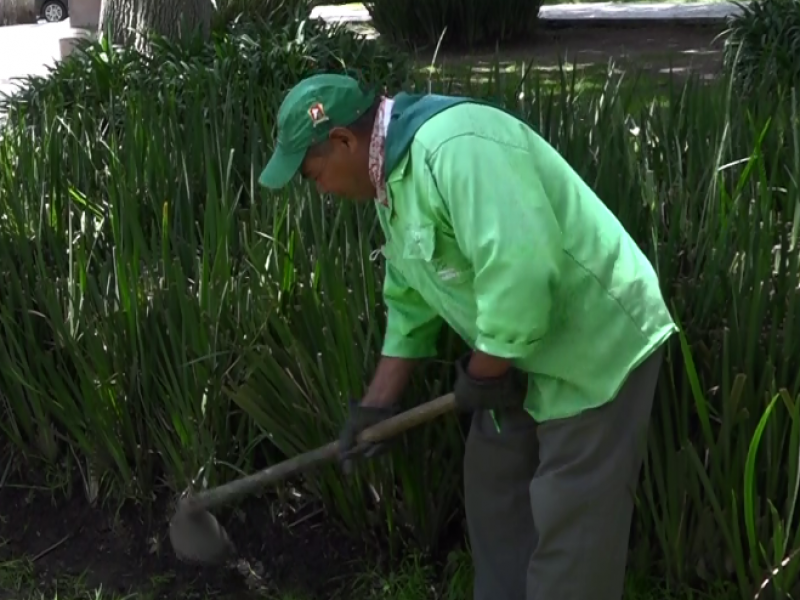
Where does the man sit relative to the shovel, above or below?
above

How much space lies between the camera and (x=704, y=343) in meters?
2.34

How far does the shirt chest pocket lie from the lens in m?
2.02

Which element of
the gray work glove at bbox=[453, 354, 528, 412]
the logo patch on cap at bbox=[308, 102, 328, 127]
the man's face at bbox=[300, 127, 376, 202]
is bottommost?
the gray work glove at bbox=[453, 354, 528, 412]

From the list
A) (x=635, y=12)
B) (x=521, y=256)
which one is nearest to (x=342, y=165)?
(x=521, y=256)

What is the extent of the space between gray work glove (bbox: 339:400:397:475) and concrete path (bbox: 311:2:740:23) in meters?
10.2

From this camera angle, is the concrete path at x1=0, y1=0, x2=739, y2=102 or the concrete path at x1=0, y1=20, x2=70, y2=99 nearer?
the concrete path at x1=0, y1=20, x2=70, y2=99

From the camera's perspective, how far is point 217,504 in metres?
2.66

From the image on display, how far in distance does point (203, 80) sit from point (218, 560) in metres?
2.67

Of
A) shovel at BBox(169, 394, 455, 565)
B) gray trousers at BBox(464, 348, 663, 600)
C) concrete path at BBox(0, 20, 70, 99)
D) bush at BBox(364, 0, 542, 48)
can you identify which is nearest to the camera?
gray trousers at BBox(464, 348, 663, 600)

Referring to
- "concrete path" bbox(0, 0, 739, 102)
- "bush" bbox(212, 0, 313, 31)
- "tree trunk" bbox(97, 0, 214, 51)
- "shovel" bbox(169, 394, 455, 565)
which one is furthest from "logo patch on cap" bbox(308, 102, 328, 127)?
"concrete path" bbox(0, 0, 739, 102)

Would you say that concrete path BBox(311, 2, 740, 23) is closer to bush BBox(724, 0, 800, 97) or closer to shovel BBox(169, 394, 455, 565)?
bush BBox(724, 0, 800, 97)

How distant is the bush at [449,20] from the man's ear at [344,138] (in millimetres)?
9537

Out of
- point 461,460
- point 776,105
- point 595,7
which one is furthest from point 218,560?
point 595,7

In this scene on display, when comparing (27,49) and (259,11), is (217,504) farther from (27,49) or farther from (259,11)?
(27,49)
